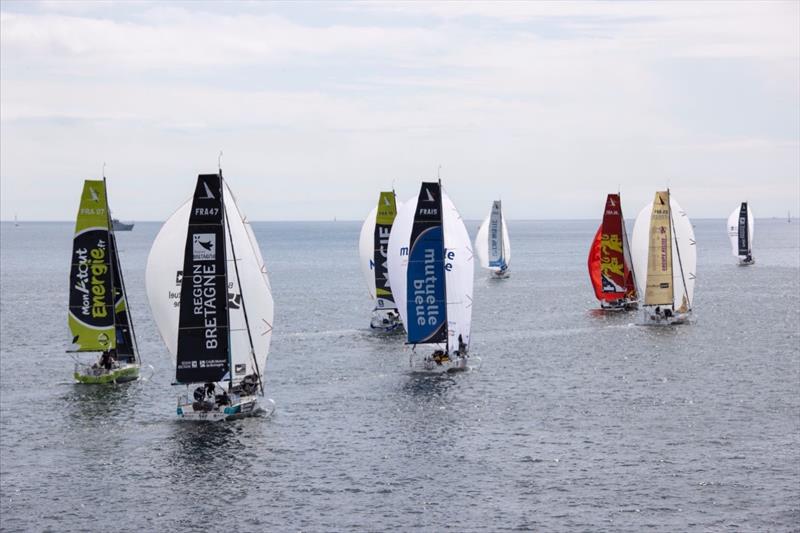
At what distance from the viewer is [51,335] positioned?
93.6 metres

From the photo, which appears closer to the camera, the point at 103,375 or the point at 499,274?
the point at 103,375

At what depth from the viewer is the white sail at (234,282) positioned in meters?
56.3

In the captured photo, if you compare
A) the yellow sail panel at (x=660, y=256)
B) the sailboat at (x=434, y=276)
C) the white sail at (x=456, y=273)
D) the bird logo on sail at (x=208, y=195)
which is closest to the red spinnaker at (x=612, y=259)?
the yellow sail panel at (x=660, y=256)

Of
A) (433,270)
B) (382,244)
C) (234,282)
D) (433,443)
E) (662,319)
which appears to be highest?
(382,244)

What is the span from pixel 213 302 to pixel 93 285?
1564cm

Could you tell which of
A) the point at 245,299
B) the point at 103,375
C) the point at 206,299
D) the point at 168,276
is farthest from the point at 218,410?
the point at 103,375

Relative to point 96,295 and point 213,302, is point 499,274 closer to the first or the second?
point 96,295

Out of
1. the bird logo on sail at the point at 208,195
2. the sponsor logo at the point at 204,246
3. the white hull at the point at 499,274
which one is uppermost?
the bird logo on sail at the point at 208,195

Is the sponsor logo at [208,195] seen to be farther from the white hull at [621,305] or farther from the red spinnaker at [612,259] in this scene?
the white hull at [621,305]

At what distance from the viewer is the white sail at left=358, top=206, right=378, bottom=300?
91.6 metres

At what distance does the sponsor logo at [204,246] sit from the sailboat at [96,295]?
47.3ft

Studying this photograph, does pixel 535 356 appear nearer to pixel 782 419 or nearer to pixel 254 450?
pixel 782 419

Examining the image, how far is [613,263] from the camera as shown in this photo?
102 metres

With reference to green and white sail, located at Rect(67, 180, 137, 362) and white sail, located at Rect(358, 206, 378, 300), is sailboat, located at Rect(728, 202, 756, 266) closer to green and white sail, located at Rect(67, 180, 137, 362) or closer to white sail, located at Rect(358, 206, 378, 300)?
white sail, located at Rect(358, 206, 378, 300)
